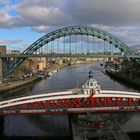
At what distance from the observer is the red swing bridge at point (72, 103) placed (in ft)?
80.0

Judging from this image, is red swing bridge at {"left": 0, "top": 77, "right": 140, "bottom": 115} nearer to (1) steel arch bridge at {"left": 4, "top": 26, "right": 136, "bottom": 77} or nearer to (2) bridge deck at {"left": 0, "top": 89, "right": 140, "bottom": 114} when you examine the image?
(2) bridge deck at {"left": 0, "top": 89, "right": 140, "bottom": 114}

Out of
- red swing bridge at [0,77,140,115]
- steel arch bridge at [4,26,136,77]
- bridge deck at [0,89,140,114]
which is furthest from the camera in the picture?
steel arch bridge at [4,26,136,77]

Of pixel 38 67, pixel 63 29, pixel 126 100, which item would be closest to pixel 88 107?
pixel 126 100

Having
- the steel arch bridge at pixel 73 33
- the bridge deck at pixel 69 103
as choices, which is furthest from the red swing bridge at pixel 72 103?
the steel arch bridge at pixel 73 33

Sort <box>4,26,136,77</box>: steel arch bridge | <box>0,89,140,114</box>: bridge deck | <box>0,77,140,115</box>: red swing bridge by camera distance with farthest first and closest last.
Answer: <box>4,26,136,77</box>: steel arch bridge < <box>0,89,140,114</box>: bridge deck < <box>0,77,140,115</box>: red swing bridge

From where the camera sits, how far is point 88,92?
2525 cm

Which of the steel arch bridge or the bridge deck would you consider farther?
the steel arch bridge

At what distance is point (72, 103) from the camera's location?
81.9ft

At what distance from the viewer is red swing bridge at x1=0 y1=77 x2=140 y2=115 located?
24375 mm

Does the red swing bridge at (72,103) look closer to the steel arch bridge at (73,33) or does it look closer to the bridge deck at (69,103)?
the bridge deck at (69,103)

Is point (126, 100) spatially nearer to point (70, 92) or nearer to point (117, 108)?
point (117, 108)

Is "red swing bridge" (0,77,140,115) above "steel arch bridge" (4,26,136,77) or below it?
below

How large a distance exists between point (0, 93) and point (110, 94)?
2490cm

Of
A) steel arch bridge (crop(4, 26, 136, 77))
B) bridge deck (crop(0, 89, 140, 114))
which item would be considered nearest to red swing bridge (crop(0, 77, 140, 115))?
bridge deck (crop(0, 89, 140, 114))
